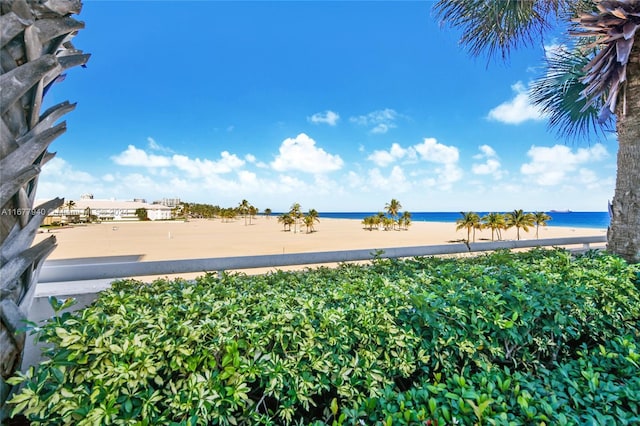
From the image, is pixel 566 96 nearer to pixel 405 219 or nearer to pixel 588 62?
pixel 588 62

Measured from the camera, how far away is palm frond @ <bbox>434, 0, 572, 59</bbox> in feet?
15.0

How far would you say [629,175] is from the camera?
3.84 m

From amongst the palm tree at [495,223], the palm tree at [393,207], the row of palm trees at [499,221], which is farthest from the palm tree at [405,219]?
the palm tree at [495,223]

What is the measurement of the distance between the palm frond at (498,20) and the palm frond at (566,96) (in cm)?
76

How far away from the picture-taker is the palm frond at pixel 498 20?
15.0ft

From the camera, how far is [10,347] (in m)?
1.48

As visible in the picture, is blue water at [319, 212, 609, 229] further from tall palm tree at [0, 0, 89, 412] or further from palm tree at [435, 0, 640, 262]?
tall palm tree at [0, 0, 89, 412]

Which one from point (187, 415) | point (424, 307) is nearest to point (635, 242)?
point (424, 307)

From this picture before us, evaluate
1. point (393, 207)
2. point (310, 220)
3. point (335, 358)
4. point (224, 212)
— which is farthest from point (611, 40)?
point (224, 212)

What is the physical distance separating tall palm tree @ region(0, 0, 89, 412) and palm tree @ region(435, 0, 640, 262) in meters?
5.50

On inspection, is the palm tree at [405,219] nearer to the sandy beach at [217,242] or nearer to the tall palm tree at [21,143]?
the sandy beach at [217,242]

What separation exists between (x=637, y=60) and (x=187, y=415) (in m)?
6.25

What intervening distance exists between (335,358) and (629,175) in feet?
16.1

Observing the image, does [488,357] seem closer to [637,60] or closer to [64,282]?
[64,282]
